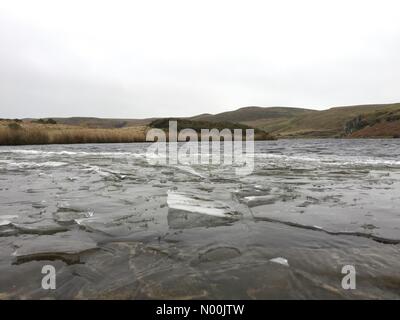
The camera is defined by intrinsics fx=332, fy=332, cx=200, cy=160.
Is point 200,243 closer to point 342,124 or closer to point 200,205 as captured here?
point 200,205

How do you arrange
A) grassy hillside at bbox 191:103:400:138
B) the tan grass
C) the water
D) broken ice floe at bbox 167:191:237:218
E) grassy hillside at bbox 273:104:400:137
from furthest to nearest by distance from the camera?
1. grassy hillside at bbox 273:104:400:137
2. grassy hillside at bbox 191:103:400:138
3. the tan grass
4. broken ice floe at bbox 167:191:237:218
5. the water

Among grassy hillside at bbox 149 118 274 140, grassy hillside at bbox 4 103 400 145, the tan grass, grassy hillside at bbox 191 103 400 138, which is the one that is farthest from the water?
grassy hillside at bbox 191 103 400 138

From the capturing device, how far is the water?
292 centimetres

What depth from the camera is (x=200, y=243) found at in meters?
4.06

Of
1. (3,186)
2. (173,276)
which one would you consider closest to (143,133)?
(3,186)

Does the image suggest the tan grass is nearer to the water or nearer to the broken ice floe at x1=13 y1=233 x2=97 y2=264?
the water

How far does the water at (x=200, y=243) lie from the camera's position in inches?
115

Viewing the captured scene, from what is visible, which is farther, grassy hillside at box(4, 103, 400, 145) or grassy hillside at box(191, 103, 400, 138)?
grassy hillside at box(191, 103, 400, 138)

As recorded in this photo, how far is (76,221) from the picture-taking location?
16.6 feet

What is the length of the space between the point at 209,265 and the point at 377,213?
3.57 m

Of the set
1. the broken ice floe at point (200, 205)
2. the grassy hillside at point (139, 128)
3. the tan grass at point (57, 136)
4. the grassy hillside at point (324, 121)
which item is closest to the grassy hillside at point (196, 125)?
the grassy hillside at point (139, 128)

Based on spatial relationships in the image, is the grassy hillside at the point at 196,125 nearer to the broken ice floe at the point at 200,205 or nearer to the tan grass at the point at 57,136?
the tan grass at the point at 57,136

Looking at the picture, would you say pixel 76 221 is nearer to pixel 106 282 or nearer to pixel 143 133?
pixel 106 282

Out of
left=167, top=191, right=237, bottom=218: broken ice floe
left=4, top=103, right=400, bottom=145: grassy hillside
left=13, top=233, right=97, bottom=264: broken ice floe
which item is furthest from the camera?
left=4, top=103, right=400, bottom=145: grassy hillside
